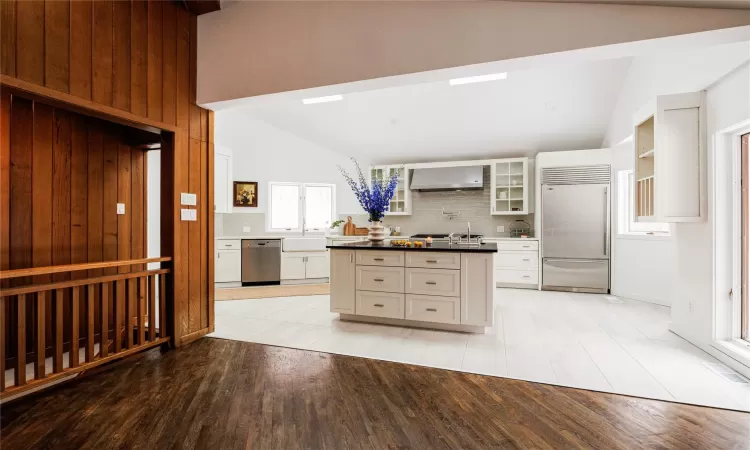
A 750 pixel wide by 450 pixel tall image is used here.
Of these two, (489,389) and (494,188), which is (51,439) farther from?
(494,188)

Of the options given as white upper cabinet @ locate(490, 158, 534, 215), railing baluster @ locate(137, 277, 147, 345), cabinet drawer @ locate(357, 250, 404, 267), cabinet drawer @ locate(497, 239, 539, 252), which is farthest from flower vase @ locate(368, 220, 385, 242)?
white upper cabinet @ locate(490, 158, 534, 215)

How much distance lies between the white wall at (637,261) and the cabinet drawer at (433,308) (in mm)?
2797

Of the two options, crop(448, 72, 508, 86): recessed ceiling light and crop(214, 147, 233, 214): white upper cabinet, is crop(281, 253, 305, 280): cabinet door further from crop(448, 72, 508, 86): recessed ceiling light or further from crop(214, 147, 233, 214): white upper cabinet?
crop(448, 72, 508, 86): recessed ceiling light

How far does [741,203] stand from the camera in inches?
110

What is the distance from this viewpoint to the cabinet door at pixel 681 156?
3.00m

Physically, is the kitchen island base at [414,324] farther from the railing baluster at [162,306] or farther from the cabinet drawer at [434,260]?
the railing baluster at [162,306]

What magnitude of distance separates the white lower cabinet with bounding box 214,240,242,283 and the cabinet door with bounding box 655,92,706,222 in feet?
18.8

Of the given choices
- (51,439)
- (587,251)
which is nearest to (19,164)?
(51,439)

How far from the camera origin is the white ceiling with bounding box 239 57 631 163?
469 centimetres

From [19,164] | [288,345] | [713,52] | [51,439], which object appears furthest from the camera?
[288,345]

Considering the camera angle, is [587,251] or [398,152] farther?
[398,152]

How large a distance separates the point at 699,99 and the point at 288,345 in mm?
4130

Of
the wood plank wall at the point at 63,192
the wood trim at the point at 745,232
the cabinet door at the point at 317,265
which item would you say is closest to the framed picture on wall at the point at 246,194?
the cabinet door at the point at 317,265

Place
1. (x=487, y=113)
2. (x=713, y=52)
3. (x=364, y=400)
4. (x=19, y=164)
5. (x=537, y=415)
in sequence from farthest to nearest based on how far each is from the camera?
(x=487, y=113)
(x=713, y=52)
(x=19, y=164)
(x=364, y=400)
(x=537, y=415)
